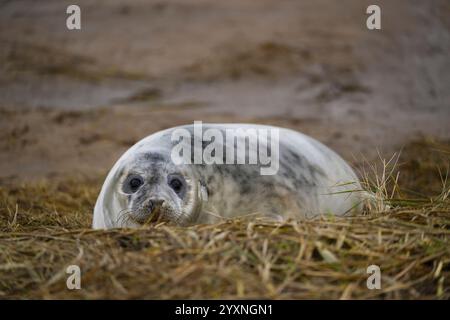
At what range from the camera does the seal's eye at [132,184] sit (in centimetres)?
319

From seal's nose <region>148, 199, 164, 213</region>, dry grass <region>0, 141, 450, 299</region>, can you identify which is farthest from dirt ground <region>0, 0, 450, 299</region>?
seal's nose <region>148, 199, 164, 213</region>

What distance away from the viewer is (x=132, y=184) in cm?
322

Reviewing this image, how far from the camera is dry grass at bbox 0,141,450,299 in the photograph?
228 centimetres

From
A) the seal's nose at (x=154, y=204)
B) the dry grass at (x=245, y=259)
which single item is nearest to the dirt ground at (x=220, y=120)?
the dry grass at (x=245, y=259)

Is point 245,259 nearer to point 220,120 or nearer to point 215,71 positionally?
point 220,120

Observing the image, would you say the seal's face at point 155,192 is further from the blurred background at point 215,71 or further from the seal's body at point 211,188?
the blurred background at point 215,71

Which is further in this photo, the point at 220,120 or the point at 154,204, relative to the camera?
the point at 220,120

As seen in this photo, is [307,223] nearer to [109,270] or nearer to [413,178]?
[109,270]

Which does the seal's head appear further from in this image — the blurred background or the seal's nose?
the blurred background

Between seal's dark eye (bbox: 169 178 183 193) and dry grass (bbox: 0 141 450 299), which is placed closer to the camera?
dry grass (bbox: 0 141 450 299)

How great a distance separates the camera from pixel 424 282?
2.37 metres

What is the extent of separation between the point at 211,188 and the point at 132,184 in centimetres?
41

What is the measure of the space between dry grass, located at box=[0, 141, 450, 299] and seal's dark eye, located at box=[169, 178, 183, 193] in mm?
415

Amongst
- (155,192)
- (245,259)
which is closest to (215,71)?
(155,192)
